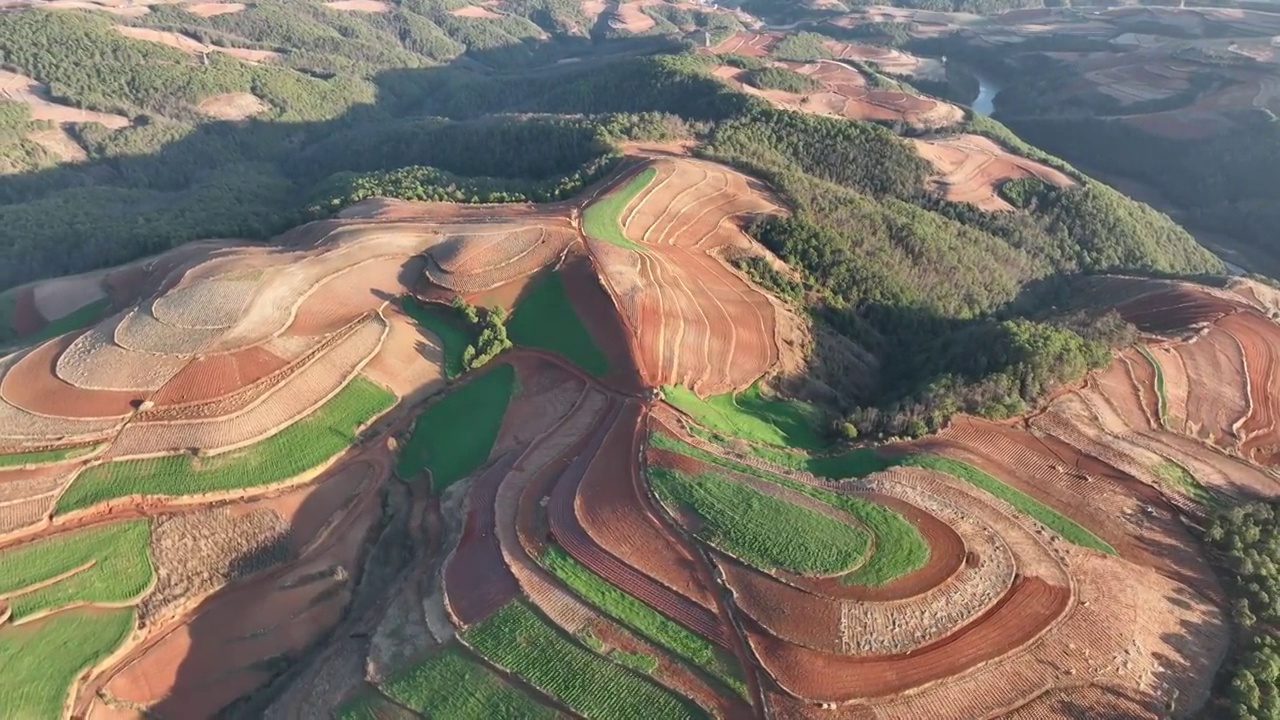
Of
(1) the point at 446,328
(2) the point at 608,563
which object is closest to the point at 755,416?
→ (2) the point at 608,563

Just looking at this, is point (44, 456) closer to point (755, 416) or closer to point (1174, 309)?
point (755, 416)

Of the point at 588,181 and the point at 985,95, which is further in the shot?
the point at 985,95

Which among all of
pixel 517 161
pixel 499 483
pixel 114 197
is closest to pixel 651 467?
pixel 499 483

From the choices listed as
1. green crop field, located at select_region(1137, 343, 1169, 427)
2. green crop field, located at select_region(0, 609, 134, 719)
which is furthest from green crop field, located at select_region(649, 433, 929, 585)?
green crop field, located at select_region(0, 609, 134, 719)

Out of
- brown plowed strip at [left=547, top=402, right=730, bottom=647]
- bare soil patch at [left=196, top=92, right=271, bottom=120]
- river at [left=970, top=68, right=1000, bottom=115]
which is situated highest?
river at [left=970, top=68, right=1000, bottom=115]

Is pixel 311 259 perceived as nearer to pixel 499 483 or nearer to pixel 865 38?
pixel 499 483

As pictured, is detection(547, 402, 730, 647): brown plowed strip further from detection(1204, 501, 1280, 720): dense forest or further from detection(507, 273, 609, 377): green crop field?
detection(1204, 501, 1280, 720): dense forest
